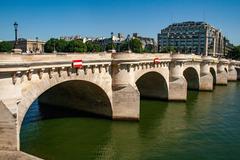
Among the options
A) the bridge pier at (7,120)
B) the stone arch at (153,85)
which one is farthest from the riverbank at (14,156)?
the stone arch at (153,85)

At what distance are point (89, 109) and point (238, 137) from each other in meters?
14.2

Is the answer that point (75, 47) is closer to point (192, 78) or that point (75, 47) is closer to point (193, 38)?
point (192, 78)

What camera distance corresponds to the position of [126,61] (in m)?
29.3

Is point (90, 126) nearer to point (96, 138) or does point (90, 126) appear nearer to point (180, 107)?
point (96, 138)

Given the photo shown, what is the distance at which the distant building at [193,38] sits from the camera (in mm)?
167875

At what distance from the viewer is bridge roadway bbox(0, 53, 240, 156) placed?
1717cm

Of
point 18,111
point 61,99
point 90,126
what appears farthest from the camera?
point 61,99

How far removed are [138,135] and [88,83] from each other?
621cm

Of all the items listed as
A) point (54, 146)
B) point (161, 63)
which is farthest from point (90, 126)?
point (161, 63)

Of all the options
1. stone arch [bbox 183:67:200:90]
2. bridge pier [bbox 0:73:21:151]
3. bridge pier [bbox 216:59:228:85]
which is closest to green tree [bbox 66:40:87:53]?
bridge pier [bbox 216:59:228:85]

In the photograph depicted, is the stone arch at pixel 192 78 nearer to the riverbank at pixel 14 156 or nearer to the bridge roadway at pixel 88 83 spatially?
the bridge roadway at pixel 88 83

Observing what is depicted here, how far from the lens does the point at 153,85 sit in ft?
140

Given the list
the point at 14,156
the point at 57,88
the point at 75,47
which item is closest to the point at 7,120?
the point at 14,156

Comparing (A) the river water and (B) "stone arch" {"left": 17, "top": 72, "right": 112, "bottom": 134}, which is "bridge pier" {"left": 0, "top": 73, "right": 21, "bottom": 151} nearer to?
(B) "stone arch" {"left": 17, "top": 72, "right": 112, "bottom": 134}
